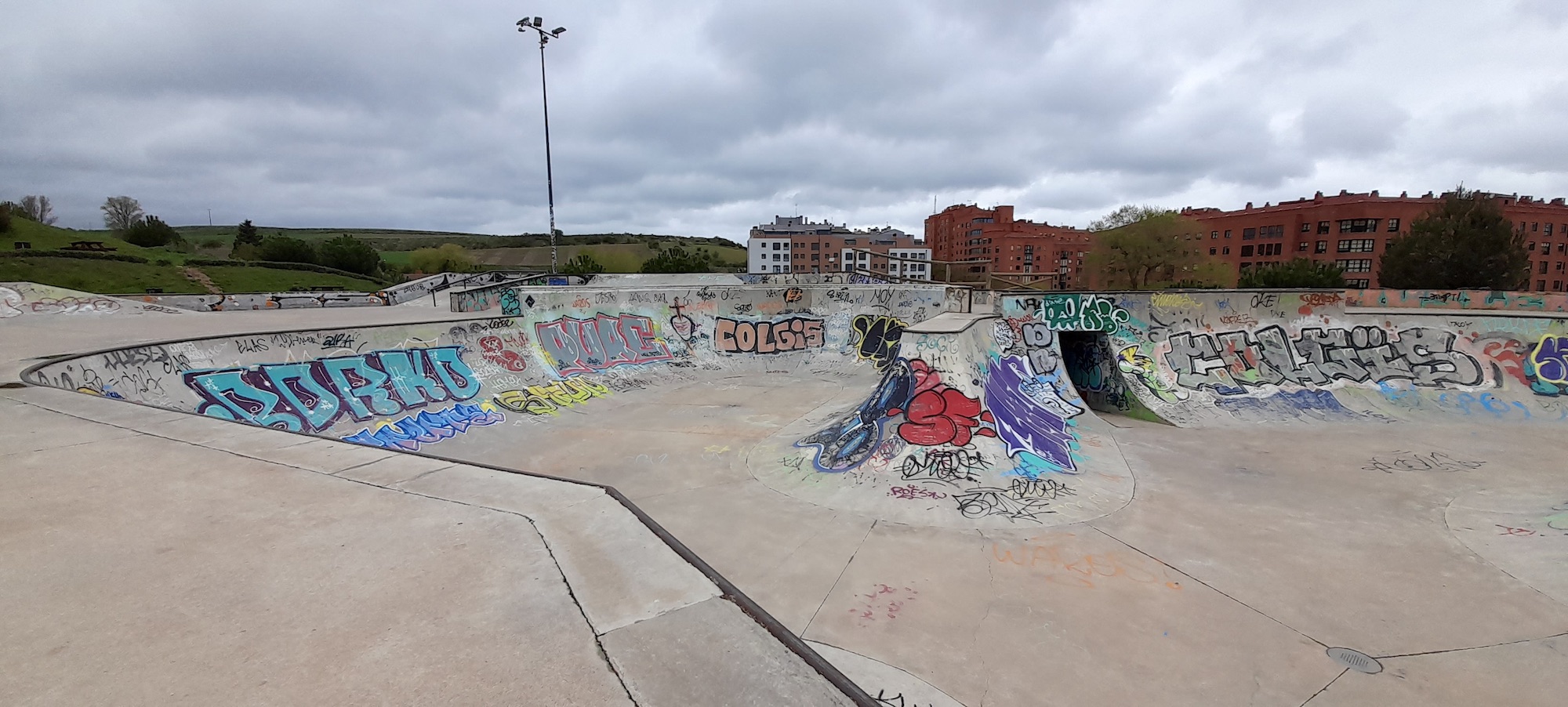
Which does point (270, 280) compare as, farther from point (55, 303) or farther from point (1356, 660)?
point (1356, 660)

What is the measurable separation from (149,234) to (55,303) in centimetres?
6310

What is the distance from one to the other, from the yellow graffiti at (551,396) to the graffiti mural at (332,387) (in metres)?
0.86

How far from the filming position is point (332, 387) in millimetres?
11750

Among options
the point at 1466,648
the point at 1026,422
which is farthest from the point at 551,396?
the point at 1466,648

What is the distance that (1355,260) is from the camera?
6166 cm

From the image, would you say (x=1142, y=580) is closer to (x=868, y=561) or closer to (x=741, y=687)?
(x=868, y=561)

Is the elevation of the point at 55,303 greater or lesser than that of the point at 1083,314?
lesser

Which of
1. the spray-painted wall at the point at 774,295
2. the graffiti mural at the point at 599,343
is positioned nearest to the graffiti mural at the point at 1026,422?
the spray-painted wall at the point at 774,295

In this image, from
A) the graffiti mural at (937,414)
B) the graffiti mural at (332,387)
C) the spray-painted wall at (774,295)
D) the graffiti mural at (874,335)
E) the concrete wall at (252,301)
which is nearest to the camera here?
the graffiti mural at (332,387)

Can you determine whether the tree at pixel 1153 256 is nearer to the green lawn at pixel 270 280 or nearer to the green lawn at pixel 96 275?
the green lawn at pixel 270 280

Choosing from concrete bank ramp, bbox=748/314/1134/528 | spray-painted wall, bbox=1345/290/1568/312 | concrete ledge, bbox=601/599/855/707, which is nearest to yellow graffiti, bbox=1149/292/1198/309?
concrete bank ramp, bbox=748/314/1134/528

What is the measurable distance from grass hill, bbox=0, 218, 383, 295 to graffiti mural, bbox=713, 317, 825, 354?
137 ft

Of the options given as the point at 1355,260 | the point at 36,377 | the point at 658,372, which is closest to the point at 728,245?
the point at 1355,260

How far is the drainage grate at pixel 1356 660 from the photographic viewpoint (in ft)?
18.3
